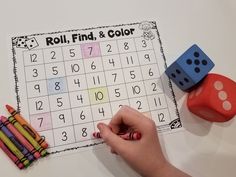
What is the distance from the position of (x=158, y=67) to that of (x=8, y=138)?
38cm

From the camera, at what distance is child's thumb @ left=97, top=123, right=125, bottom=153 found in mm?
619

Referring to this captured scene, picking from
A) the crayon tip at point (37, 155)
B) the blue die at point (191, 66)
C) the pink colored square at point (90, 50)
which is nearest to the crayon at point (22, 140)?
the crayon tip at point (37, 155)

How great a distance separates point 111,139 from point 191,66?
0.24 meters

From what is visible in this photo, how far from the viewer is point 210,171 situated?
0.70 metres

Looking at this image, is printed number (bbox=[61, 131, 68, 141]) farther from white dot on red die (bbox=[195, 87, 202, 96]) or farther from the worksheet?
white dot on red die (bbox=[195, 87, 202, 96])

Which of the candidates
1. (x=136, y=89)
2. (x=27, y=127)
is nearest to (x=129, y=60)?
(x=136, y=89)

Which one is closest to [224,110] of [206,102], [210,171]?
[206,102]

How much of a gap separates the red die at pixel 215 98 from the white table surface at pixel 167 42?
45 millimetres

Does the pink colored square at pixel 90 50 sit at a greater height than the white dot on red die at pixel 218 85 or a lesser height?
greater

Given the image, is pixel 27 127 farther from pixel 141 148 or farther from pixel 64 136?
pixel 141 148

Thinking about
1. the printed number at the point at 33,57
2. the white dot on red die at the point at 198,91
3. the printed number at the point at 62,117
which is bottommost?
the printed number at the point at 62,117

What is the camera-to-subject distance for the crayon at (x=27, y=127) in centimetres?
66

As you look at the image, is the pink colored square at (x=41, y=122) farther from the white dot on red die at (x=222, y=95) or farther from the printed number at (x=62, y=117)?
the white dot on red die at (x=222, y=95)

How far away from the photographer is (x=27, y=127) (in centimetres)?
66
